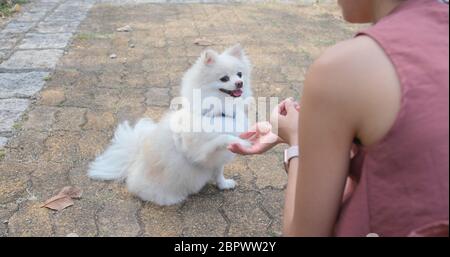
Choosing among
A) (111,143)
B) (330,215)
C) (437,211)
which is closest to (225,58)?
(111,143)

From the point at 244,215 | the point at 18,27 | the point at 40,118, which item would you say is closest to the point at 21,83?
the point at 40,118

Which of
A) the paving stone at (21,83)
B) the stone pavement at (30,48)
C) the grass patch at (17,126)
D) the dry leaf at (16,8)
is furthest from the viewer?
the dry leaf at (16,8)

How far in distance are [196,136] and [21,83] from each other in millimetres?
1833

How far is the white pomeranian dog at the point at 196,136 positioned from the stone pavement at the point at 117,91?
94 mm

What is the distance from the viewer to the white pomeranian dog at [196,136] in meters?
2.04

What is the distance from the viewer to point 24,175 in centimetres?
233

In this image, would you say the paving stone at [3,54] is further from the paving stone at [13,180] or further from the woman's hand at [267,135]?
the woman's hand at [267,135]

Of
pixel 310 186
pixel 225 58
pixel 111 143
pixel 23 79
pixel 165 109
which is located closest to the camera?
pixel 310 186

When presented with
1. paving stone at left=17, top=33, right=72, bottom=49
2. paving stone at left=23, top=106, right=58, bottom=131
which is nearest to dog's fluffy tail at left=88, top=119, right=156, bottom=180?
paving stone at left=23, top=106, right=58, bottom=131

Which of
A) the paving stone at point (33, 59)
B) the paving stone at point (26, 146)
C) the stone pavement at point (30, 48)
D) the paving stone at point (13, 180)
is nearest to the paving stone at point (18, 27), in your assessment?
the stone pavement at point (30, 48)

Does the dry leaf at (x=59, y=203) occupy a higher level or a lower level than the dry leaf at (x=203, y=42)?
higher

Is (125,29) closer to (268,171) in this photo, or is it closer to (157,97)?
A: (157,97)

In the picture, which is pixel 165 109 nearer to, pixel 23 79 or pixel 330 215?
pixel 23 79
